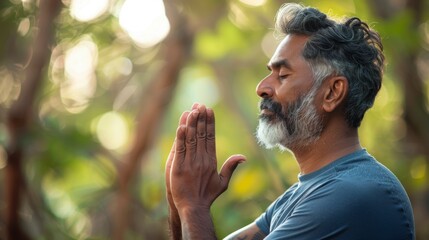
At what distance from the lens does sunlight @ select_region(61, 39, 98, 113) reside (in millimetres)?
8055

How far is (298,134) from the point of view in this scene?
9.30ft

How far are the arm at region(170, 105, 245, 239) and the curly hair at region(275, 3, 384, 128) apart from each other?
385 millimetres

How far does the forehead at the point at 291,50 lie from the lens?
2.86 meters

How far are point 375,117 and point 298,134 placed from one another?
23.2 ft

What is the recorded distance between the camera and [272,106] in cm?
287

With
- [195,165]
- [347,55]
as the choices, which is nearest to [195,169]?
[195,165]

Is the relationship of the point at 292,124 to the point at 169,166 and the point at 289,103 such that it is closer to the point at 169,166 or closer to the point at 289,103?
the point at 289,103

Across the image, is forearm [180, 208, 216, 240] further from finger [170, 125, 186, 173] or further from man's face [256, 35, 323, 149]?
man's face [256, 35, 323, 149]

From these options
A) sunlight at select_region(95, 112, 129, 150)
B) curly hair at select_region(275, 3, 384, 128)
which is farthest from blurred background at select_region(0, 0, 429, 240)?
curly hair at select_region(275, 3, 384, 128)

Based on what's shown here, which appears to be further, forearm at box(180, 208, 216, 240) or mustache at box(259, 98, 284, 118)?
mustache at box(259, 98, 284, 118)

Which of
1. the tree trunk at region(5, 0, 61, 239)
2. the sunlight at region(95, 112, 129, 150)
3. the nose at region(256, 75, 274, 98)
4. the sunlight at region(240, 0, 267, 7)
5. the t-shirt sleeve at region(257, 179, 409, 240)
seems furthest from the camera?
the sunlight at region(95, 112, 129, 150)

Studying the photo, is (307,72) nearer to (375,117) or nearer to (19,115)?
(19,115)

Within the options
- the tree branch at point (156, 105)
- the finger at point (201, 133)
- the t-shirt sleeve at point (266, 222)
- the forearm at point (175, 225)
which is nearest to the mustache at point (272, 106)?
the finger at point (201, 133)

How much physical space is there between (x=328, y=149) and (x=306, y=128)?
0.31 feet
